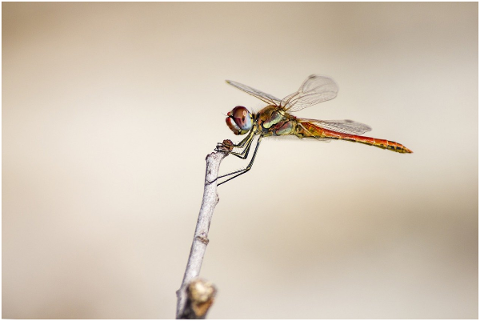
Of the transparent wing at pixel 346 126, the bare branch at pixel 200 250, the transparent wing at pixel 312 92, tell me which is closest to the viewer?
the bare branch at pixel 200 250

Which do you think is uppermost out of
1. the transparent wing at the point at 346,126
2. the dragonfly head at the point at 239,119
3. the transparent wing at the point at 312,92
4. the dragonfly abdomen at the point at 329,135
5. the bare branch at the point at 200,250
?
the transparent wing at the point at 312,92

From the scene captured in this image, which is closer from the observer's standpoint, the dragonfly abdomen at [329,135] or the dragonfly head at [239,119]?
the dragonfly head at [239,119]

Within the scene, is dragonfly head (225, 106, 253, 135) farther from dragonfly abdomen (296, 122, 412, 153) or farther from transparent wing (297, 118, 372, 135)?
transparent wing (297, 118, 372, 135)

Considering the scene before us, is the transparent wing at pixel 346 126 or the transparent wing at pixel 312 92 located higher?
the transparent wing at pixel 312 92

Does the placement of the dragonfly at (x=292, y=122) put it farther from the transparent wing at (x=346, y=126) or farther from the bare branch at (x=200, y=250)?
the bare branch at (x=200, y=250)

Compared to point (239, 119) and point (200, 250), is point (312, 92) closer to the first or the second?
point (239, 119)

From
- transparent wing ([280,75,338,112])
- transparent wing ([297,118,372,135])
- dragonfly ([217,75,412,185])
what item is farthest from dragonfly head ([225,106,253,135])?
transparent wing ([297,118,372,135])

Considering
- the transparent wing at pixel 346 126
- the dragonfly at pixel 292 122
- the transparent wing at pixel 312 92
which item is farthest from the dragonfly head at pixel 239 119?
the transparent wing at pixel 346 126

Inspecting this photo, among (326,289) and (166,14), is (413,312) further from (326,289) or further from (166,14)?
(166,14)

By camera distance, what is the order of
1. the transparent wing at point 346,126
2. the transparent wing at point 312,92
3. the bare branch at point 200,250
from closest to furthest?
the bare branch at point 200,250 → the transparent wing at point 312,92 → the transparent wing at point 346,126
